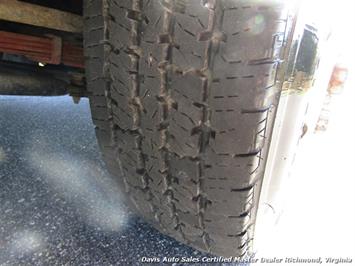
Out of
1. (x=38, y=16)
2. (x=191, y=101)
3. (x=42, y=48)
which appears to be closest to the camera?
(x=191, y=101)

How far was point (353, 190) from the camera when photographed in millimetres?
1382

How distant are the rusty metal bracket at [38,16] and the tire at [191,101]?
0.33 feet

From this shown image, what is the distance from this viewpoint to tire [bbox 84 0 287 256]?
47 cm

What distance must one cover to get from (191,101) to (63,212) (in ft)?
1.85

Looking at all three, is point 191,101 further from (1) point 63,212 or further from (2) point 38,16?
(1) point 63,212

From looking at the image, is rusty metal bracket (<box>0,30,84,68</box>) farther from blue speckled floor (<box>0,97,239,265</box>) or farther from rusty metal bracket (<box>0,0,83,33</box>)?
blue speckled floor (<box>0,97,239,265</box>)

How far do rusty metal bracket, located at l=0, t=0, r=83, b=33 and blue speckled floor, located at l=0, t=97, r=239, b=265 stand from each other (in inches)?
15.9

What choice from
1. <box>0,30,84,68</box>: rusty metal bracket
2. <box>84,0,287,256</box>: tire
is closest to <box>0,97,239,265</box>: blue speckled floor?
<box>84,0,287,256</box>: tire

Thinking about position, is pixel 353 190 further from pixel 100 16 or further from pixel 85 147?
pixel 100 16

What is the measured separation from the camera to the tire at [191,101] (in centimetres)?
47

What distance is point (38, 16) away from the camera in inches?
27.3

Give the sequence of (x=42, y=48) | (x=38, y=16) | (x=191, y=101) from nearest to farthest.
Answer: (x=191, y=101) < (x=38, y=16) < (x=42, y=48)

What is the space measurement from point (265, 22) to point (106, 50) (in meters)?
0.30

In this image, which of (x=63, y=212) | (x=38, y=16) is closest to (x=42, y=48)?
(x=38, y=16)
